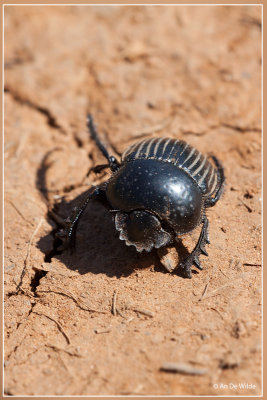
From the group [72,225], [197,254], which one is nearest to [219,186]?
[197,254]

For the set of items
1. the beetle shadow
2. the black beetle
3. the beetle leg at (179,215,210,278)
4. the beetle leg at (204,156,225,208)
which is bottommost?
the beetle shadow

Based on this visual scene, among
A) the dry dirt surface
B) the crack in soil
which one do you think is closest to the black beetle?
the dry dirt surface

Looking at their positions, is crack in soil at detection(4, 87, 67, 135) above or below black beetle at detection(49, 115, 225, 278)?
below

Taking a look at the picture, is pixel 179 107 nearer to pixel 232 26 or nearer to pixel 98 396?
pixel 232 26

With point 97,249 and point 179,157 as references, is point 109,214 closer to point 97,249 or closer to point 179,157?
point 97,249

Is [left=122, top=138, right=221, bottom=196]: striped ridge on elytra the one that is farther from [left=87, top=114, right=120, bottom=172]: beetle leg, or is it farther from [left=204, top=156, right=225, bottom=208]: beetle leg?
[left=87, top=114, right=120, bottom=172]: beetle leg

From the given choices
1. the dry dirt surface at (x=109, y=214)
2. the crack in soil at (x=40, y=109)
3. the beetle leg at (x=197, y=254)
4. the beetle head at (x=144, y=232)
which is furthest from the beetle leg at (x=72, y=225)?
the crack in soil at (x=40, y=109)

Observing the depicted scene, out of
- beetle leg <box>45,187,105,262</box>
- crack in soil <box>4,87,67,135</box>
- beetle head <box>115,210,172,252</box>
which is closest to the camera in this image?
beetle head <box>115,210,172,252</box>

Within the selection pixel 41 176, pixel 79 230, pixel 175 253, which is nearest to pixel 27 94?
pixel 41 176
